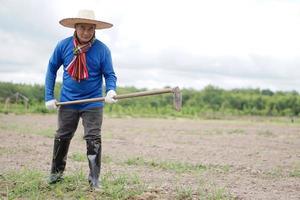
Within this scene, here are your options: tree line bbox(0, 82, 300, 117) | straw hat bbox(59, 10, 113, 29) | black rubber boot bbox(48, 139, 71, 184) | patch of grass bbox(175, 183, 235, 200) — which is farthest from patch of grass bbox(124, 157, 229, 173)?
tree line bbox(0, 82, 300, 117)

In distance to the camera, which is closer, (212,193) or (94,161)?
(212,193)

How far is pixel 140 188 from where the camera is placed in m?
5.88

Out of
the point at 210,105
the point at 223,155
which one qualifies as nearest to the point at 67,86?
the point at 223,155

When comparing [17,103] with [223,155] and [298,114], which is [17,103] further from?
[223,155]

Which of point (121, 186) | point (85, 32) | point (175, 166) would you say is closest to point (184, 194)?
point (121, 186)

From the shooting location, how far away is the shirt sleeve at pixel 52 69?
608 cm

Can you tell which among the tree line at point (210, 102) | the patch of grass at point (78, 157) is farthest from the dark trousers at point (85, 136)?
the tree line at point (210, 102)

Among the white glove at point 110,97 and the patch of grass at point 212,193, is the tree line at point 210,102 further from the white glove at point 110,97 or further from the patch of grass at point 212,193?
the white glove at point 110,97

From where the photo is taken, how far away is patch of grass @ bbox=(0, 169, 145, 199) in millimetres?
5543

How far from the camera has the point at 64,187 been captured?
5934 mm

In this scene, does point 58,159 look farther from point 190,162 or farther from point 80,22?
point 190,162

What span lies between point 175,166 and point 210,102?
2745cm

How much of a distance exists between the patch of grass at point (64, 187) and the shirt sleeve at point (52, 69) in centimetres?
93

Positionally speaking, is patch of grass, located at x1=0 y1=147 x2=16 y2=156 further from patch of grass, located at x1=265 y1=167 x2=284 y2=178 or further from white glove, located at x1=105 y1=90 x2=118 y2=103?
patch of grass, located at x1=265 y1=167 x2=284 y2=178
